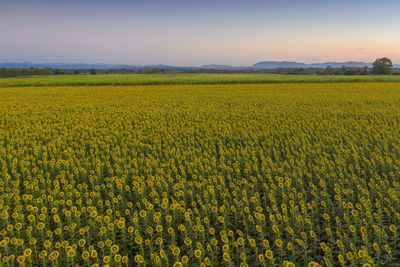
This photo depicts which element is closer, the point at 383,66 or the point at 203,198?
the point at 203,198

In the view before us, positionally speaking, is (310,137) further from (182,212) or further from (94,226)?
(94,226)

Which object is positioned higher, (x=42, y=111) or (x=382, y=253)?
(x=42, y=111)

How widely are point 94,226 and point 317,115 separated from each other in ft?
39.4

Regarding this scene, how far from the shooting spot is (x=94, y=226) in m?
4.25

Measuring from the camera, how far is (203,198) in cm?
539

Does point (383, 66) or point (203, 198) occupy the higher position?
point (383, 66)

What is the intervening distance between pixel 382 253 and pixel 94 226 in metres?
4.57

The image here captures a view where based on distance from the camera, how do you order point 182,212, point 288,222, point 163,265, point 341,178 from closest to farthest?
point 163,265 < point 288,222 < point 182,212 < point 341,178

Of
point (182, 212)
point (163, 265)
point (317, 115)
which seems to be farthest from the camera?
point (317, 115)

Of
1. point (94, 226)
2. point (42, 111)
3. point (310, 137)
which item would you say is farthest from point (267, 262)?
point (42, 111)

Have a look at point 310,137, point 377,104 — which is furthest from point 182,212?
point 377,104


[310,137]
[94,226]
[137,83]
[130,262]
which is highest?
[137,83]

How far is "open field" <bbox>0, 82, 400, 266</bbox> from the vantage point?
3729 mm

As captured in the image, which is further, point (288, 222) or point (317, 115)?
point (317, 115)
